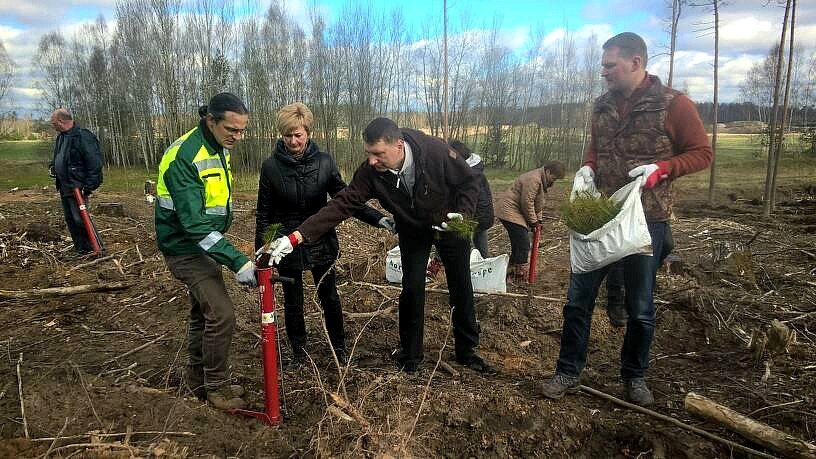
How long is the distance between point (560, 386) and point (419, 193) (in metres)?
1.37

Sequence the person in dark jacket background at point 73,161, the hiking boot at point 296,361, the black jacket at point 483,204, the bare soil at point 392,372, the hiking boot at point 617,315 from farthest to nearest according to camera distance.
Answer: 1. the person in dark jacket background at point 73,161
2. the black jacket at point 483,204
3. the hiking boot at point 617,315
4. the hiking boot at point 296,361
5. the bare soil at point 392,372

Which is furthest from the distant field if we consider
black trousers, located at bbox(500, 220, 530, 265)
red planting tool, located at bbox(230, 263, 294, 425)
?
red planting tool, located at bbox(230, 263, 294, 425)

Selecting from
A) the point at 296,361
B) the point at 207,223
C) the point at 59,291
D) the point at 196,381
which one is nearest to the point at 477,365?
the point at 296,361

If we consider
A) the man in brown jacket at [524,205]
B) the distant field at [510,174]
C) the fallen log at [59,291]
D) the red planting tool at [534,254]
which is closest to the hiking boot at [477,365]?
the red planting tool at [534,254]

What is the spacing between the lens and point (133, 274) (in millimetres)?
5973

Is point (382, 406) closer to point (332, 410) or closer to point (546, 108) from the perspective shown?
point (332, 410)

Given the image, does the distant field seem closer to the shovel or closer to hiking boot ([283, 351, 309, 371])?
the shovel

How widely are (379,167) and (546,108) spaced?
94.0ft

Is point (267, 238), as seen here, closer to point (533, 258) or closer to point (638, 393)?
point (638, 393)

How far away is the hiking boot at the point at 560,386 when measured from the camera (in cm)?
287

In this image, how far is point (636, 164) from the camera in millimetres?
2824

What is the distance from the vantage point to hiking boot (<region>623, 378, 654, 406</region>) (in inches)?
110

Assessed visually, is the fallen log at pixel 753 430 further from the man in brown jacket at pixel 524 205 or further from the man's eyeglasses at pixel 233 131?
the man in brown jacket at pixel 524 205

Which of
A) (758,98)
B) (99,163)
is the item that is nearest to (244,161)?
(99,163)
